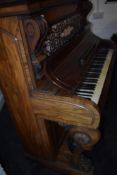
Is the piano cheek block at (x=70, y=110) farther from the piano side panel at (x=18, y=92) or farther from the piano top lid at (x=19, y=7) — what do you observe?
the piano top lid at (x=19, y=7)

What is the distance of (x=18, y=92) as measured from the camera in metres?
1.20

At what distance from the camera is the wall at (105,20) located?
301 centimetres

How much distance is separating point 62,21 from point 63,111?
0.67m

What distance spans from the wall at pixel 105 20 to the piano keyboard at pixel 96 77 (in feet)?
4.52

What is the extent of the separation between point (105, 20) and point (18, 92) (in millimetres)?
2522

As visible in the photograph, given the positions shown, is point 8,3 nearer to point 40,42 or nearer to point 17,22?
point 17,22

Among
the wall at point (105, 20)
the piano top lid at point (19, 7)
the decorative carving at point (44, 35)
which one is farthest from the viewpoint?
the wall at point (105, 20)

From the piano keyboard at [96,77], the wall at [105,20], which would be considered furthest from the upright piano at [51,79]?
the wall at [105,20]

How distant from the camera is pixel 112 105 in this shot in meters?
2.38

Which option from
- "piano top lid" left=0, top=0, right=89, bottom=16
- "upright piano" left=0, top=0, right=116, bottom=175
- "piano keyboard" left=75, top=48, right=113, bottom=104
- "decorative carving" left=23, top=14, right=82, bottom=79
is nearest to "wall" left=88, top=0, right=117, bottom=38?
"piano keyboard" left=75, top=48, right=113, bottom=104

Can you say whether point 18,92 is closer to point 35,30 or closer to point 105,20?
point 35,30

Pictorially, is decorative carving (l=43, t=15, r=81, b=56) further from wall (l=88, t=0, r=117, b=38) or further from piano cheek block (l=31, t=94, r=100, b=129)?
wall (l=88, t=0, r=117, b=38)

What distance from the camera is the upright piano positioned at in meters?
0.97

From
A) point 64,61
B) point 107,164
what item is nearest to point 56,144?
point 107,164
